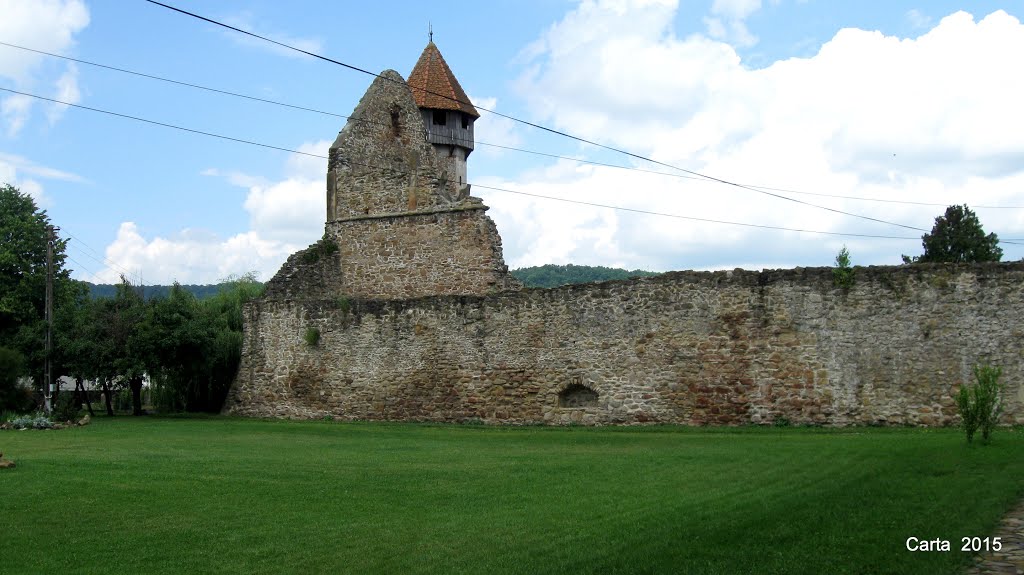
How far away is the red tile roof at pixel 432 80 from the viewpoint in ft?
183

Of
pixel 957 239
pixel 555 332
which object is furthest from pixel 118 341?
pixel 957 239

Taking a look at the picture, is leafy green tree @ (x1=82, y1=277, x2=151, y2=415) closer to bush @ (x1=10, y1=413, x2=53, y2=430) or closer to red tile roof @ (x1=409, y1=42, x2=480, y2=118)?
bush @ (x1=10, y1=413, x2=53, y2=430)

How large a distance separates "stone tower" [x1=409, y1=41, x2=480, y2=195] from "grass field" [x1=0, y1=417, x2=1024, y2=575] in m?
39.5

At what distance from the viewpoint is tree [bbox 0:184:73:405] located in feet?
132

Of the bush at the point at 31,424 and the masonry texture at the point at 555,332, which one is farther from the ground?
the masonry texture at the point at 555,332

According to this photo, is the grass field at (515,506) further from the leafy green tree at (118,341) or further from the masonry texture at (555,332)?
the leafy green tree at (118,341)

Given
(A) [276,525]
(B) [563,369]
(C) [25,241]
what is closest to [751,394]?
(B) [563,369]

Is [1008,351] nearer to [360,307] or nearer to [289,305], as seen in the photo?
[360,307]

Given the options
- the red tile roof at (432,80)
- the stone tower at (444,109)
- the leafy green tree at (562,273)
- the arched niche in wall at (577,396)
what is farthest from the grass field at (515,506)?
the leafy green tree at (562,273)

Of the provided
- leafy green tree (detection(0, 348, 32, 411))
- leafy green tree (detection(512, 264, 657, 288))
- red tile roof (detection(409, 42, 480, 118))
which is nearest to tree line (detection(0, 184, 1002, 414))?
leafy green tree (detection(0, 348, 32, 411))

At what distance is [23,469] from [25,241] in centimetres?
3143

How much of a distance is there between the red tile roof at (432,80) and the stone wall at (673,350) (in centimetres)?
2968

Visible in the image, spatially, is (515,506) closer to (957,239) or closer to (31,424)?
(31,424)

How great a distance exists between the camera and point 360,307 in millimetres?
26875
